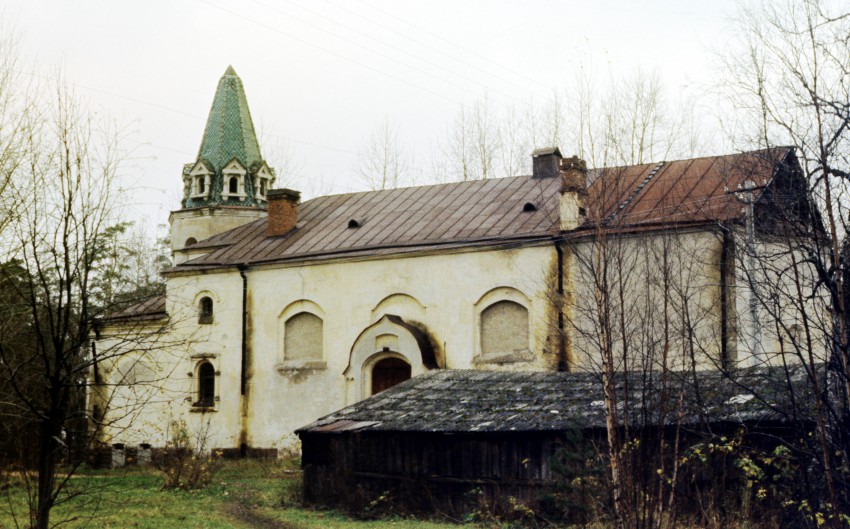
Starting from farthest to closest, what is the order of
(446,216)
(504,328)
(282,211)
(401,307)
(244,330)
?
(282,211)
(244,330)
(446,216)
(401,307)
(504,328)

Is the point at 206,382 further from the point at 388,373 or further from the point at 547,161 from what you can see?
the point at 547,161

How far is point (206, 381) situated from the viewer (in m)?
28.2

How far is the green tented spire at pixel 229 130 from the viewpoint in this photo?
32.8 meters

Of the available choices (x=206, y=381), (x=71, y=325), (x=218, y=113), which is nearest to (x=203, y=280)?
(x=206, y=381)

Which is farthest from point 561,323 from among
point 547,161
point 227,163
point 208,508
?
point 227,163

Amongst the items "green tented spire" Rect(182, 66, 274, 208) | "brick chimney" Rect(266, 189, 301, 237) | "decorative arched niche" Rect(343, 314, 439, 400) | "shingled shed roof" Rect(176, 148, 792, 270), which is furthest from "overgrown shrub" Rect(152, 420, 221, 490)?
"green tented spire" Rect(182, 66, 274, 208)

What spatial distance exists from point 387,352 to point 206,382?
6517mm

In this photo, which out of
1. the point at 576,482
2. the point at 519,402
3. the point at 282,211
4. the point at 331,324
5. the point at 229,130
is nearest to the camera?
the point at 576,482

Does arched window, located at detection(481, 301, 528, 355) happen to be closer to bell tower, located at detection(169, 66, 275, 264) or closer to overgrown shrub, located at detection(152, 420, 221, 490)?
overgrown shrub, located at detection(152, 420, 221, 490)

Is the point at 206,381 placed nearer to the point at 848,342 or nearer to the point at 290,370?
the point at 290,370

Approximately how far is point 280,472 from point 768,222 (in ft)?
50.3

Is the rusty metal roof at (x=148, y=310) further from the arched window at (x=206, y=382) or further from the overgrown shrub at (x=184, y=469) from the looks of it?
the overgrown shrub at (x=184, y=469)

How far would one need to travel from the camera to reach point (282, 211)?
2884cm

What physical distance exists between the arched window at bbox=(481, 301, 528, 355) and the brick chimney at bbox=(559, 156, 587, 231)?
7.85 ft
